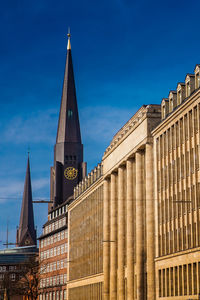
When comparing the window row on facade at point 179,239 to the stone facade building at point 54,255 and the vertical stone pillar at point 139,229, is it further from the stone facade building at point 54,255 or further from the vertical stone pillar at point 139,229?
the stone facade building at point 54,255

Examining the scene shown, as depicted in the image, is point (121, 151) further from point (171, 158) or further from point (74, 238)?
point (74, 238)

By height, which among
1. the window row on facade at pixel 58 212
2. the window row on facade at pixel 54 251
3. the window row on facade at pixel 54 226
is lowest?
the window row on facade at pixel 54 251

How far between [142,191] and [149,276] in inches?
386

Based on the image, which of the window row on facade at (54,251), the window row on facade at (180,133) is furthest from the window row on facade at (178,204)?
the window row on facade at (54,251)

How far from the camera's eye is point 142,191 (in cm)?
7131

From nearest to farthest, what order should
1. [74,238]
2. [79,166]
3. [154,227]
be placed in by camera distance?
[154,227], [74,238], [79,166]

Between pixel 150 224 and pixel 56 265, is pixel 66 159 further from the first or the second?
pixel 150 224

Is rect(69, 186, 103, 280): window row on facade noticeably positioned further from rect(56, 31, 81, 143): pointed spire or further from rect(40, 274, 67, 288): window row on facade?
rect(56, 31, 81, 143): pointed spire

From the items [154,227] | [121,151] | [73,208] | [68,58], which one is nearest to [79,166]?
[68,58]

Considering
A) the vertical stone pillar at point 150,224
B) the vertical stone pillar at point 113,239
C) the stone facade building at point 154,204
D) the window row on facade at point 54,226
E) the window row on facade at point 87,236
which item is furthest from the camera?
the window row on facade at point 54,226

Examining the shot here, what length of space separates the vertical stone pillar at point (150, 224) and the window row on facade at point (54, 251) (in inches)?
2466

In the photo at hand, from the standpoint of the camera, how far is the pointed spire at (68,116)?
190750mm

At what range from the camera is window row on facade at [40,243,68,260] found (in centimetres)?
13050

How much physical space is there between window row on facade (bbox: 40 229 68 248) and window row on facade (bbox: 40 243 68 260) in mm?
1642
